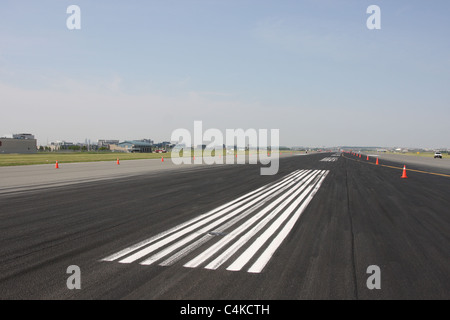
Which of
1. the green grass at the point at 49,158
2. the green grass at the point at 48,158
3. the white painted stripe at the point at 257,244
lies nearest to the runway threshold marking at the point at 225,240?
the white painted stripe at the point at 257,244

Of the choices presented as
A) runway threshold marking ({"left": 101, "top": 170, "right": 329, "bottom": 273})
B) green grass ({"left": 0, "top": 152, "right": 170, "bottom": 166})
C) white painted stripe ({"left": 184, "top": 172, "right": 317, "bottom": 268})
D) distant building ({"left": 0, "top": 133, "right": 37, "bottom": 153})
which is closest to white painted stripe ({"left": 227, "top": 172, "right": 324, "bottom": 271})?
runway threshold marking ({"left": 101, "top": 170, "right": 329, "bottom": 273})

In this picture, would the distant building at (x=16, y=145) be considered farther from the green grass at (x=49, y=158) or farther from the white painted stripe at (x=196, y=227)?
the white painted stripe at (x=196, y=227)

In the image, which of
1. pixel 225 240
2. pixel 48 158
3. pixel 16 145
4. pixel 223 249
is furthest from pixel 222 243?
pixel 16 145

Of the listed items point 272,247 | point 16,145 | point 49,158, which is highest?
point 16,145

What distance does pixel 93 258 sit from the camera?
14.7 ft

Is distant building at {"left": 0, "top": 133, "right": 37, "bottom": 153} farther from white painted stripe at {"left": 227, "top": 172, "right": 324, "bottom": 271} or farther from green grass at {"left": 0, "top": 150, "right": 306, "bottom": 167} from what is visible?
white painted stripe at {"left": 227, "top": 172, "right": 324, "bottom": 271}

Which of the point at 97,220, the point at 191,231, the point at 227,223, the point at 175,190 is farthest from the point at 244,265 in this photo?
the point at 175,190

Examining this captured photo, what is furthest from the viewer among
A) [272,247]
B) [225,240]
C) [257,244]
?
[225,240]

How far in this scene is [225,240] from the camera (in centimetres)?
534

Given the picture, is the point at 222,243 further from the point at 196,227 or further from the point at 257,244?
the point at 196,227

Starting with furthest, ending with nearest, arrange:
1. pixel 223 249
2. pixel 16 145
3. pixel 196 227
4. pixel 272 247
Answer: pixel 16 145
pixel 196 227
pixel 272 247
pixel 223 249

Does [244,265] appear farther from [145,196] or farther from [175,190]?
[175,190]

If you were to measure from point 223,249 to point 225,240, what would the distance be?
19.3 inches
